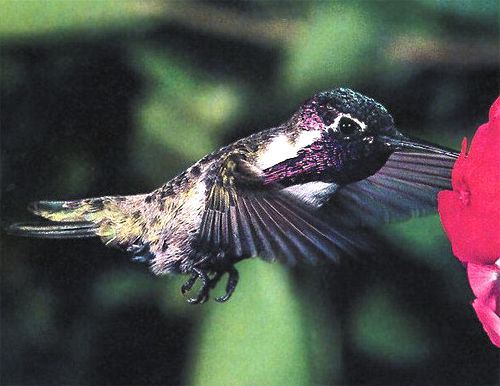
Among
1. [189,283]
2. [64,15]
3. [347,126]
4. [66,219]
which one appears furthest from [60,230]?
[347,126]

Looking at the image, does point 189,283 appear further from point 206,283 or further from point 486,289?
point 486,289

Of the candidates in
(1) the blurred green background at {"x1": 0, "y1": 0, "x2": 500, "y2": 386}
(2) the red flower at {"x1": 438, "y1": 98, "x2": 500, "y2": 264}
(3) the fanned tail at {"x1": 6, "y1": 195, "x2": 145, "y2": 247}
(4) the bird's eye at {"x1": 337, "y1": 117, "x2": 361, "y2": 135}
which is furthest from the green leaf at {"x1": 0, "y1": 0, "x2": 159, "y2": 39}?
(2) the red flower at {"x1": 438, "y1": 98, "x2": 500, "y2": 264}

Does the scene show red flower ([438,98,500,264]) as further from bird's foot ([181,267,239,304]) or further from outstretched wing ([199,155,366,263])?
bird's foot ([181,267,239,304])

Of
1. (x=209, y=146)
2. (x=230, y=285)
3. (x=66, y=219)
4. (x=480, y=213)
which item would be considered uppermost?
(x=480, y=213)

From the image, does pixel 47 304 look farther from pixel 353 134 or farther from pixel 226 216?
pixel 353 134

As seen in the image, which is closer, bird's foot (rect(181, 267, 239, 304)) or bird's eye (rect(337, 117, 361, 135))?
bird's eye (rect(337, 117, 361, 135))

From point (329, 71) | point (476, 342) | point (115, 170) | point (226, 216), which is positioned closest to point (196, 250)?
point (226, 216)

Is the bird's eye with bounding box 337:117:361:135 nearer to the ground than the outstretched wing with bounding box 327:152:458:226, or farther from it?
farther from it
